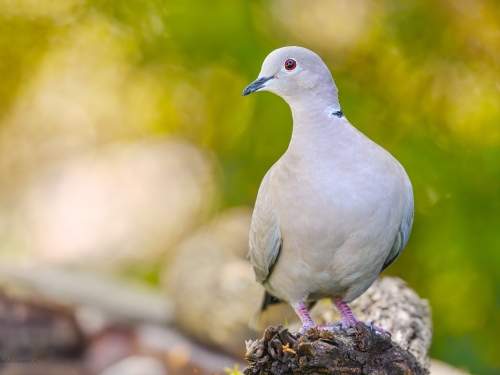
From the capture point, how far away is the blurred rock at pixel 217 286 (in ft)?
11.1

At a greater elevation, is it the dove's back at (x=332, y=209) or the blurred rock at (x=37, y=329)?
the blurred rock at (x=37, y=329)

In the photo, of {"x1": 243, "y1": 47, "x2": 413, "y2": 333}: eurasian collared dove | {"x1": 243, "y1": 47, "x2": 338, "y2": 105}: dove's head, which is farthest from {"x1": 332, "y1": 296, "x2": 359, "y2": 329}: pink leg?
{"x1": 243, "y1": 47, "x2": 338, "y2": 105}: dove's head

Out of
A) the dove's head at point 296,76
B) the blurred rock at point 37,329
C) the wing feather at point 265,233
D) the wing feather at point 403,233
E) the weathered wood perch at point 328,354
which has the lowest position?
the weathered wood perch at point 328,354

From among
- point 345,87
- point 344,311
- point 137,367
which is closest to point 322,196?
point 344,311

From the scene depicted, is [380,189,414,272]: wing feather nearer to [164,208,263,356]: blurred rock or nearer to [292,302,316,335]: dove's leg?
[292,302,316,335]: dove's leg

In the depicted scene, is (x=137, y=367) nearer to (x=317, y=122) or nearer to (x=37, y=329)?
(x=37, y=329)

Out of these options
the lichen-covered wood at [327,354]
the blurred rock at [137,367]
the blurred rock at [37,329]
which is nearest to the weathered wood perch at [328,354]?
the lichen-covered wood at [327,354]

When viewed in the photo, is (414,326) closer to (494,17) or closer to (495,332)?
(495,332)

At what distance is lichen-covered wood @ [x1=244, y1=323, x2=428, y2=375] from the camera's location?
1483mm

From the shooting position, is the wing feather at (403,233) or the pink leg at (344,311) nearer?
the wing feather at (403,233)

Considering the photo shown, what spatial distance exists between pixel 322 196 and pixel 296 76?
1.31ft

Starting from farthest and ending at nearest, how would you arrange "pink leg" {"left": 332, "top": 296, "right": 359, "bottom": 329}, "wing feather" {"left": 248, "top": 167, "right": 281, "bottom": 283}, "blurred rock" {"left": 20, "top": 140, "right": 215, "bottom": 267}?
"blurred rock" {"left": 20, "top": 140, "right": 215, "bottom": 267} < "pink leg" {"left": 332, "top": 296, "right": 359, "bottom": 329} < "wing feather" {"left": 248, "top": 167, "right": 281, "bottom": 283}

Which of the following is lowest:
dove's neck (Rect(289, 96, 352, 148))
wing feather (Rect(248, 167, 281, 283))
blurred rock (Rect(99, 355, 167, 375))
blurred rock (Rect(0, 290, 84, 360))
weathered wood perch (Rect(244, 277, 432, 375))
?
weathered wood perch (Rect(244, 277, 432, 375))

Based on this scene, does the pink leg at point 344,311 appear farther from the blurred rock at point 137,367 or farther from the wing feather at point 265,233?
the blurred rock at point 137,367
